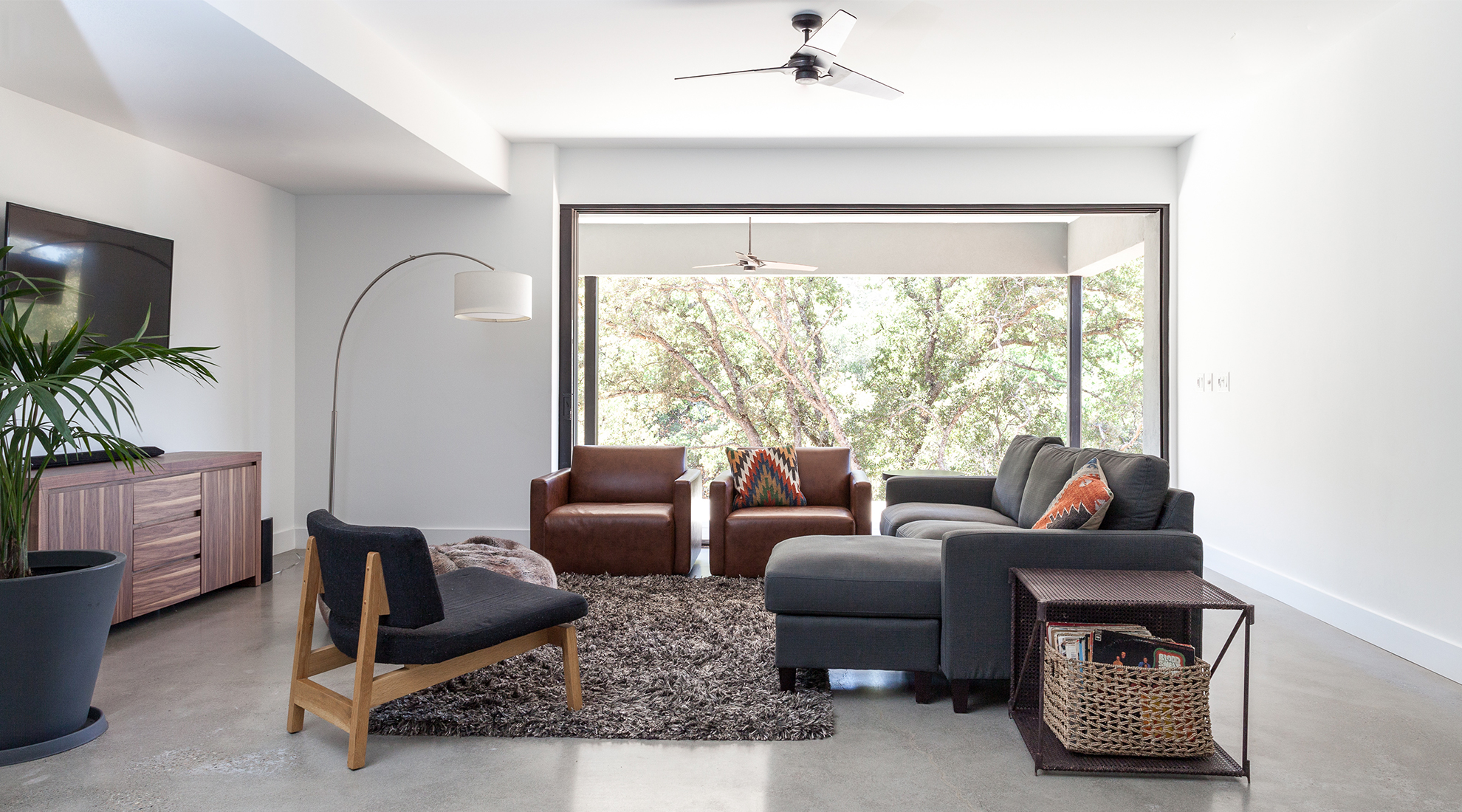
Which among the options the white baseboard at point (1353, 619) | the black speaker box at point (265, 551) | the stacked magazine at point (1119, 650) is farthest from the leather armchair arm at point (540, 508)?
the white baseboard at point (1353, 619)

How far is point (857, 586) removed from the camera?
2.68 meters

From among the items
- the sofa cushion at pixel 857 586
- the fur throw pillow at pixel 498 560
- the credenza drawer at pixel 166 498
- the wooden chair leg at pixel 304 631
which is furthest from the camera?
the credenza drawer at pixel 166 498

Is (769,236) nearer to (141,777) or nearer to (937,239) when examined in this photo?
(937,239)

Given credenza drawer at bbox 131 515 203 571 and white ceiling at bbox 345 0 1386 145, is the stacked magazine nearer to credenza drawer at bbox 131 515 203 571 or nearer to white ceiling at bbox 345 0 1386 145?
white ceiling at bbox 345 0 1386 145

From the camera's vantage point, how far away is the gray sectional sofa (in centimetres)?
255

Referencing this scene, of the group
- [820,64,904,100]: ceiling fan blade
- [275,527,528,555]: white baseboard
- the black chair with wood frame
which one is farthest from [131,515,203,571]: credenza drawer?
[820,64,904,100]: ceiling fan blade

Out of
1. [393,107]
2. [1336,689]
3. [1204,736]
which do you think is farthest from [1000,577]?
[393,107]

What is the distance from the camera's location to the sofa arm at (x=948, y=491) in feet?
14.8

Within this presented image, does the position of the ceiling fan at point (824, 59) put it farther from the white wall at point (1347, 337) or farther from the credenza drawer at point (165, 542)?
the credenza drawer at point (165, 542)

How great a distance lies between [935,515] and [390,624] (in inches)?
102

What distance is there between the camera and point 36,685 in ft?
7.57

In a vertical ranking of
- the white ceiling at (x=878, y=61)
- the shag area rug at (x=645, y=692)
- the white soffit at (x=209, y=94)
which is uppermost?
the white ceiling at (x=878, y=61)

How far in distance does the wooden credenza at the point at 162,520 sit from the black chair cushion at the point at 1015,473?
3.44 metres

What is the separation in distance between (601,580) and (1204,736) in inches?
Result: 115
